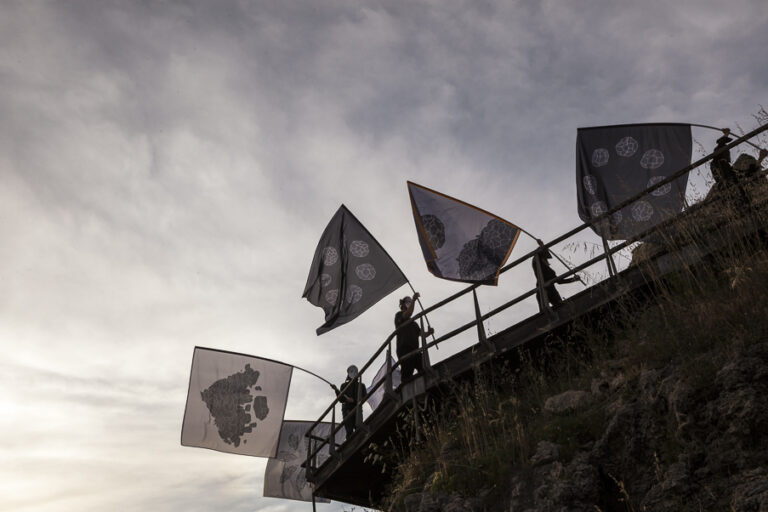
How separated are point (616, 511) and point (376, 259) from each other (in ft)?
26.8

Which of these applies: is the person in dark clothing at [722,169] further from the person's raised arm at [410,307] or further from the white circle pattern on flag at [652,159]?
the person's raised arm at [410,307]

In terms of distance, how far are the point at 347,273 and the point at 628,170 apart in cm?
628

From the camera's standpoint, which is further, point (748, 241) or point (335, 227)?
point (335, 227)

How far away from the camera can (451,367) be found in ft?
33.8

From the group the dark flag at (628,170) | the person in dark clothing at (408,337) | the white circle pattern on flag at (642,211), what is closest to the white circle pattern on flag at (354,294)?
the person in dark clothing at (408,337)

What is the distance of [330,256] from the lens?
14234mm

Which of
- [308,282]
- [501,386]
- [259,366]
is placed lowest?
[501,386]

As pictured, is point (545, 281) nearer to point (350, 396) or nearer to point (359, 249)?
point (359, 249)

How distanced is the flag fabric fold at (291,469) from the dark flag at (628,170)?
1161 centimetres

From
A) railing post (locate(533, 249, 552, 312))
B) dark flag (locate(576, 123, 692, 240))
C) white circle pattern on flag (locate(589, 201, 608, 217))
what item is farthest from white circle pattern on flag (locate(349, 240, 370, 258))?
white circle pattern on flag (locate(589, 201, 608, 217))

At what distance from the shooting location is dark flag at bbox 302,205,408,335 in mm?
12922

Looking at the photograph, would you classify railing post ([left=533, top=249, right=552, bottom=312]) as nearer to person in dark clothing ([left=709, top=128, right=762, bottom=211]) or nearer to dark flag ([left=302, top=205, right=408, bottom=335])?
person in dark clothing ([left=709, top=128, right=762, bottom=211])

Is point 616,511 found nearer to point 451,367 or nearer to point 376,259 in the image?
point 451,367

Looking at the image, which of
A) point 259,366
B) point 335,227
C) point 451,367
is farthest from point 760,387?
point 259,366
